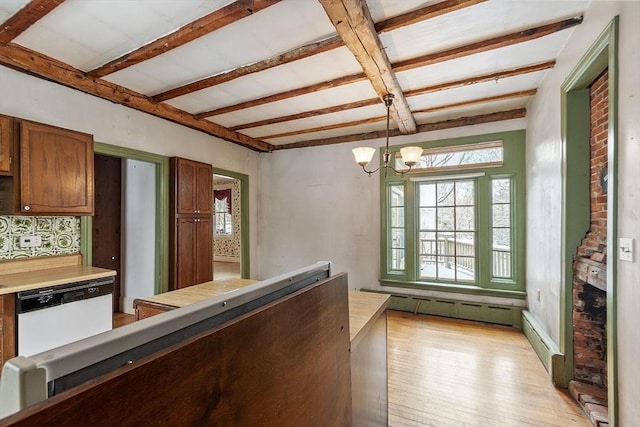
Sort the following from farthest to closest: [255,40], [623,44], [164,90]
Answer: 1. [164,90]
2. [255,40]
3. [623,44]

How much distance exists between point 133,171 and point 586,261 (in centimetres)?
526

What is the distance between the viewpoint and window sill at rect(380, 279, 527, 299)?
389cm

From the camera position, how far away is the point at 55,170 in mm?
2600

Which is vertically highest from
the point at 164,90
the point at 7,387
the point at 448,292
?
the point at 164,90

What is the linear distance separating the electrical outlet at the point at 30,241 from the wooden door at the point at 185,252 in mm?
1275

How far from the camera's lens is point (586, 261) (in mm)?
2229

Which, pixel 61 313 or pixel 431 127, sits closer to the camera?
pixel 61 313

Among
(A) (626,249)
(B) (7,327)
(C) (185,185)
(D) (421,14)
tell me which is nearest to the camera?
(A) (626,249)

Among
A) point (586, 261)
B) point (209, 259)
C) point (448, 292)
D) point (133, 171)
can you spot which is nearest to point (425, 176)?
point (448, 292)

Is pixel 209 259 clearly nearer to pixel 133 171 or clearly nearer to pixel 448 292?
pixel 133 171

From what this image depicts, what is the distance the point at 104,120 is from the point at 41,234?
4.24 ft

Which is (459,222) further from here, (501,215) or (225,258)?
(225,258)

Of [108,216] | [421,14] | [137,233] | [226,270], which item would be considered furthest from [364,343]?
[226,270]

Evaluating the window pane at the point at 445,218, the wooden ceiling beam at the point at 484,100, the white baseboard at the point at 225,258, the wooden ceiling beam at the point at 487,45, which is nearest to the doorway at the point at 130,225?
the wooden ceiling beam at the point at 487,45
